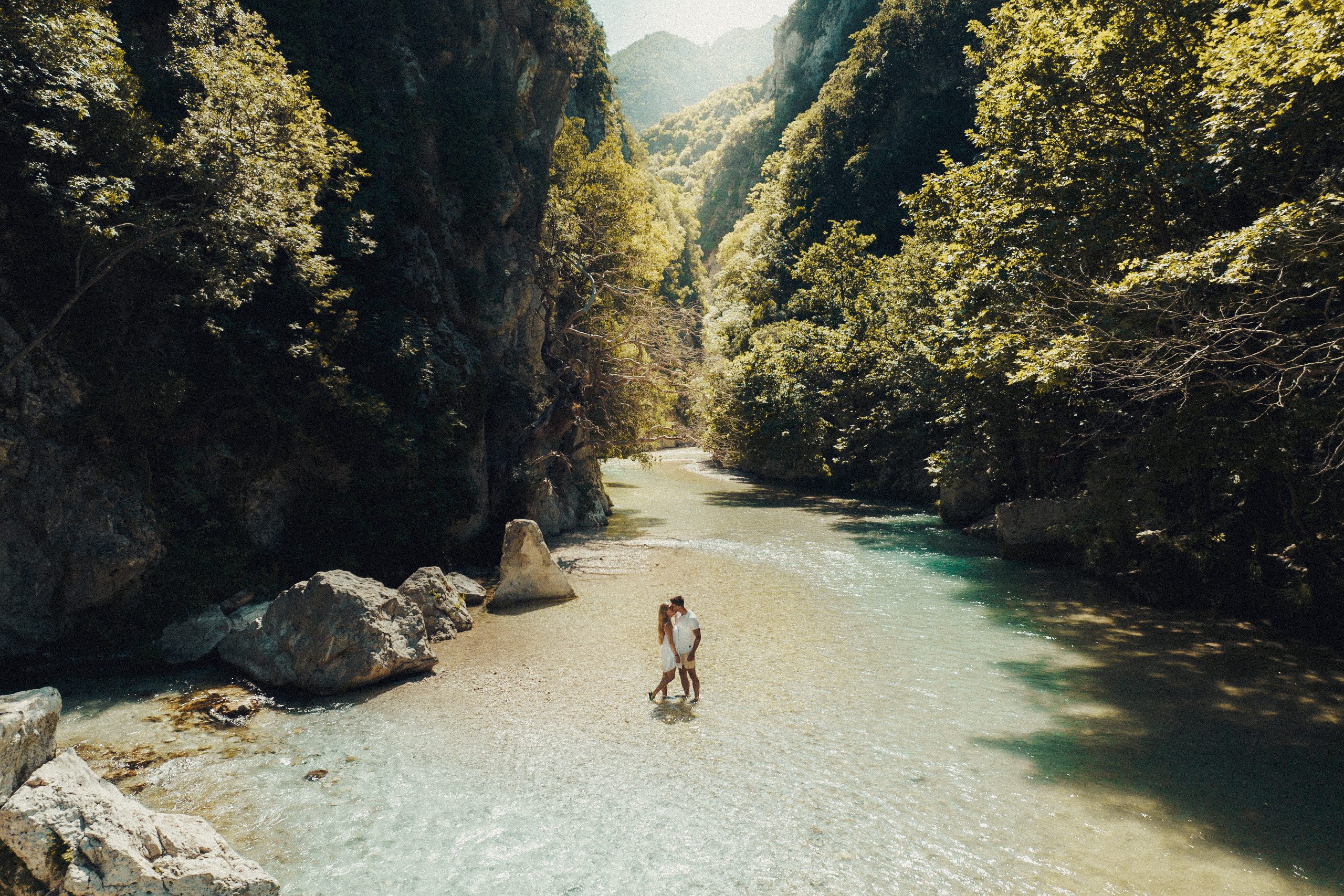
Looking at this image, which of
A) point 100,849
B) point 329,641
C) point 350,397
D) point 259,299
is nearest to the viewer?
point 100,849

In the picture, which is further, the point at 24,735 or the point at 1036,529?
the point at 1036,529

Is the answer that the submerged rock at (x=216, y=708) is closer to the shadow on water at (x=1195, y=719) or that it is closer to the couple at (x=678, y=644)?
the couple at (x=678, y=644)

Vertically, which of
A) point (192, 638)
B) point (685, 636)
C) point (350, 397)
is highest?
point (350, 397)

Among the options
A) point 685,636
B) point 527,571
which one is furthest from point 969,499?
point 685,636

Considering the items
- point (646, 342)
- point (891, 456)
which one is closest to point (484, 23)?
point (646, 342)

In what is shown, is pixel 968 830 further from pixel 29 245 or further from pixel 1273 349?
pixel 29 245

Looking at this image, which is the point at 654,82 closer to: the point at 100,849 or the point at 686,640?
the point at 686,640

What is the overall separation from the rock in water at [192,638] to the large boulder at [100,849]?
6823 mm

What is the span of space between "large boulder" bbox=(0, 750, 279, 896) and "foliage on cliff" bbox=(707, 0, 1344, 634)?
1226cm

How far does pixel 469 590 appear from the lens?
16547 millimetres

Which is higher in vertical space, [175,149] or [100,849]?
[175,149]

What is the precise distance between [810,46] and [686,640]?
7919 cm

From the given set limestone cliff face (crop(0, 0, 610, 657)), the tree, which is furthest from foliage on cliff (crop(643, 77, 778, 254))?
the tree

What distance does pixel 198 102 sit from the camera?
12828mm
